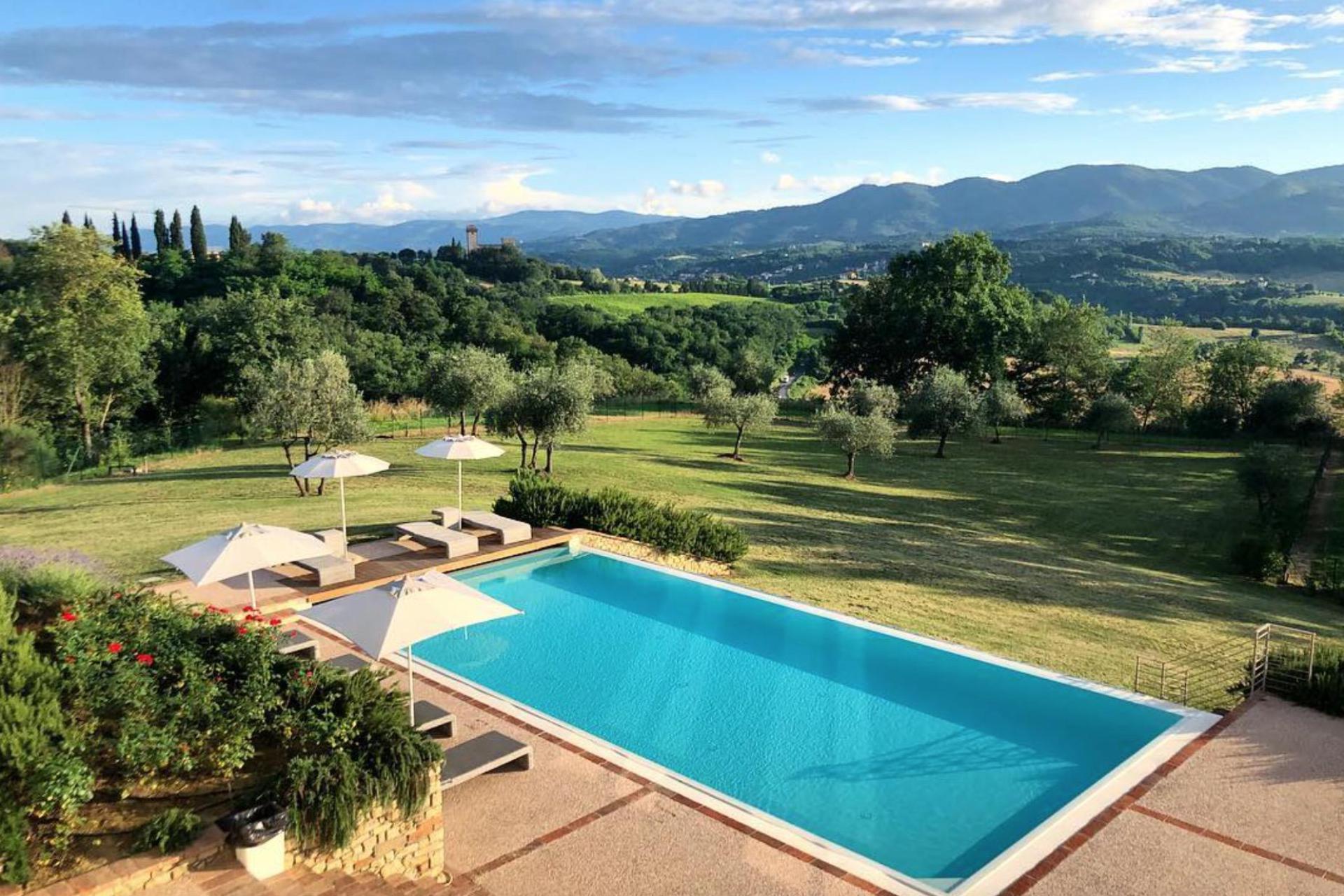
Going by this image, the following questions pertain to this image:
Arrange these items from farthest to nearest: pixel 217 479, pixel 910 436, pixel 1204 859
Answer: pixel 910 436, pixel 217 479, pixel 1204 859

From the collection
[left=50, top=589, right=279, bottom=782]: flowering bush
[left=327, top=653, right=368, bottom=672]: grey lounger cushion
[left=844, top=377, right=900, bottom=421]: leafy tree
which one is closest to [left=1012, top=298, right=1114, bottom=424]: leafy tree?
[left=844, top=377, right=900, bottom=421]: leafy tree

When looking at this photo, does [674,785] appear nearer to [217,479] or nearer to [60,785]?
[60,785]

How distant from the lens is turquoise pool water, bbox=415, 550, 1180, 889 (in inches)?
343

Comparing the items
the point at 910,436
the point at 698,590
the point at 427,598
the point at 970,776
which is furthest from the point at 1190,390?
the point at 427,598

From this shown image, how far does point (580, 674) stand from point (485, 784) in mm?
3763

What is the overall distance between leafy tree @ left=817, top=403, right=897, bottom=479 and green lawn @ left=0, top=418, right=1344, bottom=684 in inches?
43.8

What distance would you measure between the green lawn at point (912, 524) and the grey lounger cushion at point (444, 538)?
1.70 meters

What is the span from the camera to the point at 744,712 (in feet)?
35.9

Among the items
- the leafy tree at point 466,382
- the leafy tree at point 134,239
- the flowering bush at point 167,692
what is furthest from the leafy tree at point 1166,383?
the leafy tree at point 134,239

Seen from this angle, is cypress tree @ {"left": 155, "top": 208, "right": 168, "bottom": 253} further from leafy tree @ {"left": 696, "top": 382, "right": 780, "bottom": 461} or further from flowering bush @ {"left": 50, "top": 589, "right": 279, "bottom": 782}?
flowering bush @ {"left": 50, "top": 589, "right": 279, "bottom": 782}

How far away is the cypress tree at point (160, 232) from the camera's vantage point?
83.9 metres

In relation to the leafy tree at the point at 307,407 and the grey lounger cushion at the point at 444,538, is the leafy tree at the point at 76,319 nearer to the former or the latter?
the leafy tree at the point at 307,407

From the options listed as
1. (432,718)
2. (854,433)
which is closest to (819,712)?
(432,718)

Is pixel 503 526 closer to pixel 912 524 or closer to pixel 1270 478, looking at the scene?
pixel 912 524
